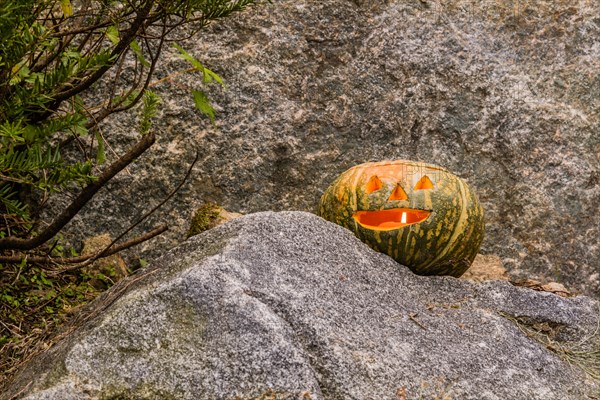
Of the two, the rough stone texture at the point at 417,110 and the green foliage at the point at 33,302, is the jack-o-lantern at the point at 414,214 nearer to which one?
the rough stone texture at the point at 417,110

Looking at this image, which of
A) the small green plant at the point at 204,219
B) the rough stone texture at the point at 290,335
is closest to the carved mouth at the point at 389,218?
the rough stone texture at the point at 290,335

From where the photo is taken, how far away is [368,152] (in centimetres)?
452

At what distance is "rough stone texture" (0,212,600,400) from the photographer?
102 inches

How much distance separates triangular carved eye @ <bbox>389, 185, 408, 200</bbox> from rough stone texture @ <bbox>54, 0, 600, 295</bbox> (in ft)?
2.70

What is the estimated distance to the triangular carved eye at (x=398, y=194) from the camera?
3.67 meters

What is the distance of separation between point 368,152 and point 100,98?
4.78 feet

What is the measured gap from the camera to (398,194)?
145 inches

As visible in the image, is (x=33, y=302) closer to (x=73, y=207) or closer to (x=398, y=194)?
(x=73, y=207)

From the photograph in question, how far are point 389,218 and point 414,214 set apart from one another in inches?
4.6

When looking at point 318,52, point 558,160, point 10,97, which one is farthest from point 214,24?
point 558,160

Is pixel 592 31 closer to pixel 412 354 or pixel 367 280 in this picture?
pixel 367 280

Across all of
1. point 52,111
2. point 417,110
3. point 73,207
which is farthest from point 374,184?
point 52,111

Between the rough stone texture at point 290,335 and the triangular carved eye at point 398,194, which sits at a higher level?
the triangular carved eye at point 398,194

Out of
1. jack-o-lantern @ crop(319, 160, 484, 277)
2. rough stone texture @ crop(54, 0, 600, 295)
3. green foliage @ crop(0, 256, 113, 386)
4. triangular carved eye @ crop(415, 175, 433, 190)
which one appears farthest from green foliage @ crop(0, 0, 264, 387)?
triangular carved eye @ crop(415, 175, 433, 190)
